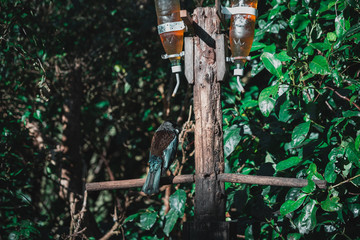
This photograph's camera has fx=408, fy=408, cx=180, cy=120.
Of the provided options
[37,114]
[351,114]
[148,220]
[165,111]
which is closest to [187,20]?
[351,114]

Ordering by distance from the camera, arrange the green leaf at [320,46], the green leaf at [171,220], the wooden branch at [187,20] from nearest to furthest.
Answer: the wooden branch at [187,20]
the green leaf at [320,46]
the green leaf at [171,220]

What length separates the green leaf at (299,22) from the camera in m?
2.69

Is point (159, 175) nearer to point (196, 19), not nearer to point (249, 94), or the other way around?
point (196, 19)

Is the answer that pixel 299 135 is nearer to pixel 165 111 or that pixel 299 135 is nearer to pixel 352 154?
pixel 352 154

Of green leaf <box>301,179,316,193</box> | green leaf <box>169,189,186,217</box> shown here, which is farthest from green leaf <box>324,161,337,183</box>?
green leaf <box>169,189,186,217</box>

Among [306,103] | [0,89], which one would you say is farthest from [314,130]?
[0,89]

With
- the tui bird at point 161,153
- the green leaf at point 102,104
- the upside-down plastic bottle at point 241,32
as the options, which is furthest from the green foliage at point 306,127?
the green leaf at point 102,104

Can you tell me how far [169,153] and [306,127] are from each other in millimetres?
921

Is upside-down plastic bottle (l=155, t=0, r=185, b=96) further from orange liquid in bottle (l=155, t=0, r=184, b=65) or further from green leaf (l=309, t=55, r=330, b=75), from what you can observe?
Result: green leaf (l=309, t=55, r=330, b=75)

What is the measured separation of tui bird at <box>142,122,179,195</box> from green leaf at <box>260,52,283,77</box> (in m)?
0.86

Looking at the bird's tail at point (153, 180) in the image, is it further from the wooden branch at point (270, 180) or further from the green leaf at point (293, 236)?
the green leaf at point (293, 236)

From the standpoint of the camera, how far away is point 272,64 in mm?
2191

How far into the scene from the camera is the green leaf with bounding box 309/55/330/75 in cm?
209

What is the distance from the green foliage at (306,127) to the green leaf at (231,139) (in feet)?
0.04
